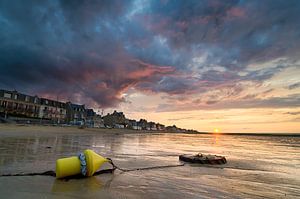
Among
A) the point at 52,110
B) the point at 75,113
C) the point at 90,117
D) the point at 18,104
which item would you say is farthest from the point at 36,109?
the point at 90,117

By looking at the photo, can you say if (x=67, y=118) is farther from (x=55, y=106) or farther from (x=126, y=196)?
(x=126, y=196)

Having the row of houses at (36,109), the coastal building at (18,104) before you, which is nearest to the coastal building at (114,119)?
the row of houses at (36,109)

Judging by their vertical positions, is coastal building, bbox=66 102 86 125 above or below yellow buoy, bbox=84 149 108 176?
above

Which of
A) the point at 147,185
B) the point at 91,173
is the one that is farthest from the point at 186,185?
the point at 91,173

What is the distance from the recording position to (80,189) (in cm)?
475

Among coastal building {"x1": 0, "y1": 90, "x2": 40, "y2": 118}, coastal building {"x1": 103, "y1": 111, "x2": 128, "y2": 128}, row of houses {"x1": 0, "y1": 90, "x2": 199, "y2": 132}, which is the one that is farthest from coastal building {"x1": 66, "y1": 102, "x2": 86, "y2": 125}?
coastal building {"x1": 103, "y1": 111, "x2": 128, "y2": 128}

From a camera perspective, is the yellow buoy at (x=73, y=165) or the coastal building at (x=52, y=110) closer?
the yellow buoy at (x=73, y=165)

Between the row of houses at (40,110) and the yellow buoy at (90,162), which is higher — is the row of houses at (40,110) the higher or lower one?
the higher one

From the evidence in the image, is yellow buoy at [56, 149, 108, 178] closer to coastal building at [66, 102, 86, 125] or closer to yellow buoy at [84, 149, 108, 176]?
yellow buoy at [84, 149, 108, 176]

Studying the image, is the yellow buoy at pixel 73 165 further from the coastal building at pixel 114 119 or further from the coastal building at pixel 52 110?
the coastal building at pixel 114 119

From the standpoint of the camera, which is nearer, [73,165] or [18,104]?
[73,165]

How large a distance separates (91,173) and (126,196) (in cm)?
184

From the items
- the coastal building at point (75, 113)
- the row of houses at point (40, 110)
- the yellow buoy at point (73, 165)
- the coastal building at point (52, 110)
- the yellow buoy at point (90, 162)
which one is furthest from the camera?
the coastal building at point (75, 113)

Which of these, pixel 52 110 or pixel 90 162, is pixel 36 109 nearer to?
pixel 52 110
